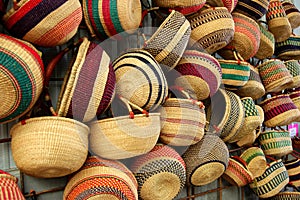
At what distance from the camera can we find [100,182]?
2.24 ft

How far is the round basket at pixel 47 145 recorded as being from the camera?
0.62m

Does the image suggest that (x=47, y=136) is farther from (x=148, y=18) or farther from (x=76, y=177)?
(x=148, y=18)

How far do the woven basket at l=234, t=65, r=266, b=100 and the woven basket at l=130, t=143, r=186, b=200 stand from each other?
0.43 metres

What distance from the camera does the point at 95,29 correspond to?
0.79 metres

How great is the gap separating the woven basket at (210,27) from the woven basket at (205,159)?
26cm

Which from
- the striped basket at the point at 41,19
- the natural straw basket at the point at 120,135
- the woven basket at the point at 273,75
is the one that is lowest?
the woven basket at the point at 273,75

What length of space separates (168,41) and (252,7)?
0.48 meters

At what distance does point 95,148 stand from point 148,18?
418 millimetres

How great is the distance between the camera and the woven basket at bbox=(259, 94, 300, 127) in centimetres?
128

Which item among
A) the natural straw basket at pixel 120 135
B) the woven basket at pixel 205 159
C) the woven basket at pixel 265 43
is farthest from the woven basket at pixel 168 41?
the woven basket at pixel 265 43

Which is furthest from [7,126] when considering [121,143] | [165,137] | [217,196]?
[217,196]

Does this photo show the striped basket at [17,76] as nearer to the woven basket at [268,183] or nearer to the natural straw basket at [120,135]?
the natural straw basket at [120,135]

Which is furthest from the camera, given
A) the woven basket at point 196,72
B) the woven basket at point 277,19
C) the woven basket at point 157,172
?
the woven basket at point 277,19

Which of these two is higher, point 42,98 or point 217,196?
point 42,98
